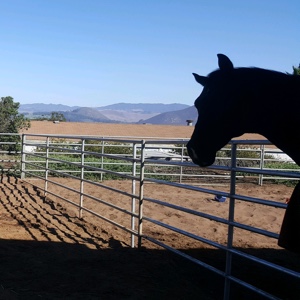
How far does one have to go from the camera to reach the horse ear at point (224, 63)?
7.97 ft

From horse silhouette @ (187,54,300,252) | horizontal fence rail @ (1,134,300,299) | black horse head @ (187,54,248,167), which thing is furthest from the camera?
horizontal fence rail @ (1,134,300,299)

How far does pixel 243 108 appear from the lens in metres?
2.42

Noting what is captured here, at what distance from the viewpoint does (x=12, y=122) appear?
72.2 ft

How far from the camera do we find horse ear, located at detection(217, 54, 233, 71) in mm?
2430

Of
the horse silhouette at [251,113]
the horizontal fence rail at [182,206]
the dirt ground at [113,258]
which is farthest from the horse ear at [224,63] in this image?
the dirt ground at [113,258]

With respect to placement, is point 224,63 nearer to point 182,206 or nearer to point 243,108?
point 243,108

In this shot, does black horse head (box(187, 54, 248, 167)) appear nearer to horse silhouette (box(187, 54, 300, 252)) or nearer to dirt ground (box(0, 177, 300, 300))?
horse silhouette (box(187, 54, 300, 252))

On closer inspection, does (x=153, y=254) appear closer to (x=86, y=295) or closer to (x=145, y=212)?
(x=86, y=295)

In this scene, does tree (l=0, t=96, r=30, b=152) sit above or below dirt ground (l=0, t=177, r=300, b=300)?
above

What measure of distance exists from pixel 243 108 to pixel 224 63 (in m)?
0.25

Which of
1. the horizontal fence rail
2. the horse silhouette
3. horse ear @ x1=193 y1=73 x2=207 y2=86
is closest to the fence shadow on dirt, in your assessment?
the horizontal fence rail

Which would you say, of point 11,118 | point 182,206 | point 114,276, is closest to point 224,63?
point 114,276

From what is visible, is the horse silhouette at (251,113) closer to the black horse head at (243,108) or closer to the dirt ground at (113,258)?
the black horse head at (243,108)

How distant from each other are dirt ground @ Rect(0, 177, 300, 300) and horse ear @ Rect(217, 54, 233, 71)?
90.9 inches
